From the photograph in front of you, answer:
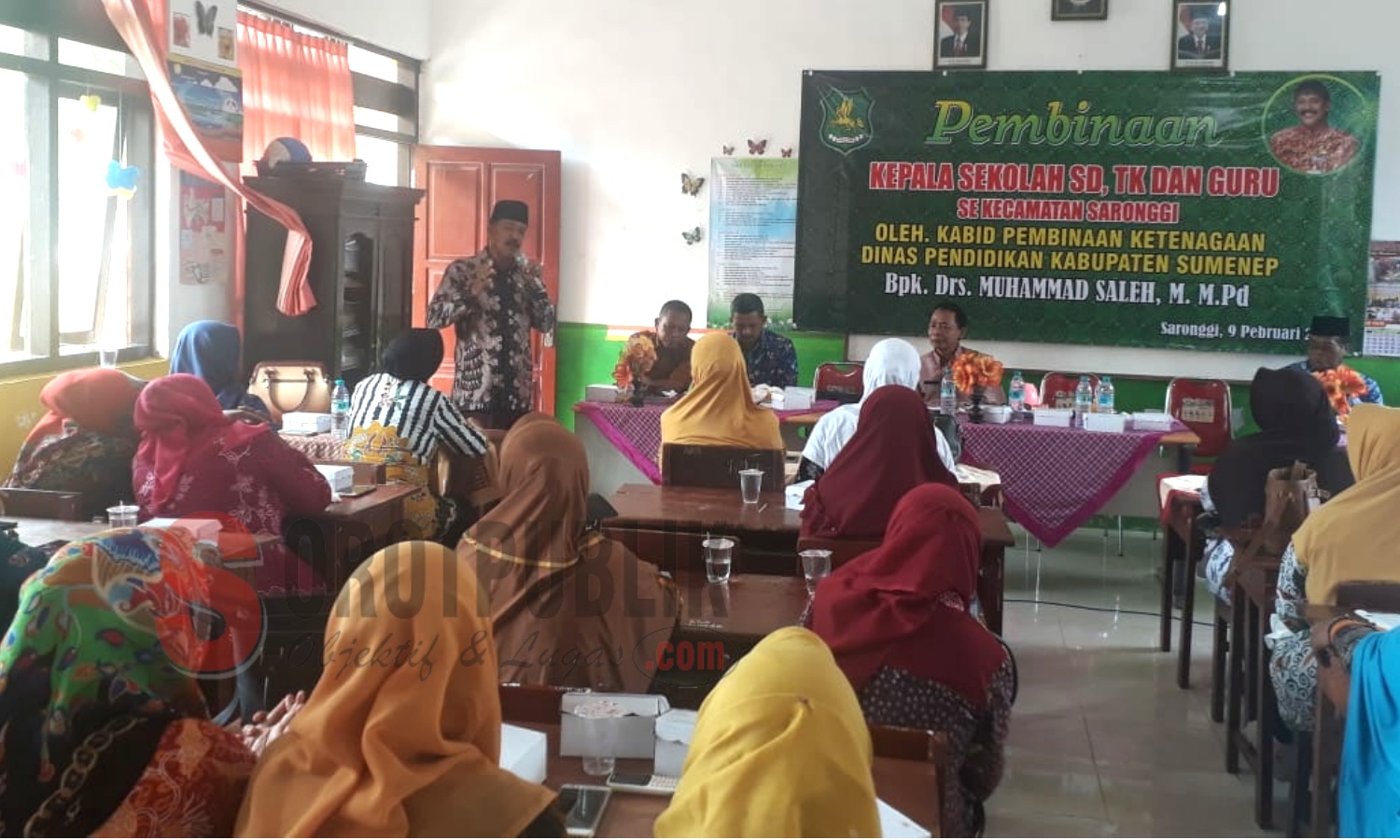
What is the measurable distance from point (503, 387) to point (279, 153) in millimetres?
1528

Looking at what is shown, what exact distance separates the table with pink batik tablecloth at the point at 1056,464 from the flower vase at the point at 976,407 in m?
0.12

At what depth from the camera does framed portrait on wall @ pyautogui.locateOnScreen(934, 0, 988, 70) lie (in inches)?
309

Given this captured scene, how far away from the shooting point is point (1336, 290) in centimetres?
762

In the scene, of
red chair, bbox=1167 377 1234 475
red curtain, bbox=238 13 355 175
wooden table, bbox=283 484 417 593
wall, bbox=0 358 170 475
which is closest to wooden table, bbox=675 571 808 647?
wooden table, bbox=283 484 417 593

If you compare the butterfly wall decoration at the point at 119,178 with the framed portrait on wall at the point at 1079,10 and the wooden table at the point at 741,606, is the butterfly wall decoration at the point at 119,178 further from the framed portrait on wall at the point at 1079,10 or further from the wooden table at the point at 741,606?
the framed portrait on wall at the point at 1079,10

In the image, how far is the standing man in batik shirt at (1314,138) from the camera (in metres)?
7.52

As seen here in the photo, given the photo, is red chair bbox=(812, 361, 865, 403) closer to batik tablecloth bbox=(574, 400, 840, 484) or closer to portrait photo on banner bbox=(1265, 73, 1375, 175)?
batik tablecloth bbox=(574, 400, 840, 484)

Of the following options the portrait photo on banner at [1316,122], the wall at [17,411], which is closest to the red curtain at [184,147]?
the wall at [17,411]

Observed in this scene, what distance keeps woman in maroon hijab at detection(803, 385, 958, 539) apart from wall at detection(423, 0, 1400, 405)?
421 cm

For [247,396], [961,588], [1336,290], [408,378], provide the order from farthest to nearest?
[1336,290], [247,396], [408,378], [961,588]

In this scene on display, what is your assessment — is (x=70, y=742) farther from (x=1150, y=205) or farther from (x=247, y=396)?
(x=1150, y=205)

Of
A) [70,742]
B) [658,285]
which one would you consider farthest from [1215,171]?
[70,742]

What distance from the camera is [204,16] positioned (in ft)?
19.7

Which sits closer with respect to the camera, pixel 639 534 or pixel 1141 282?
pixel 639 534
